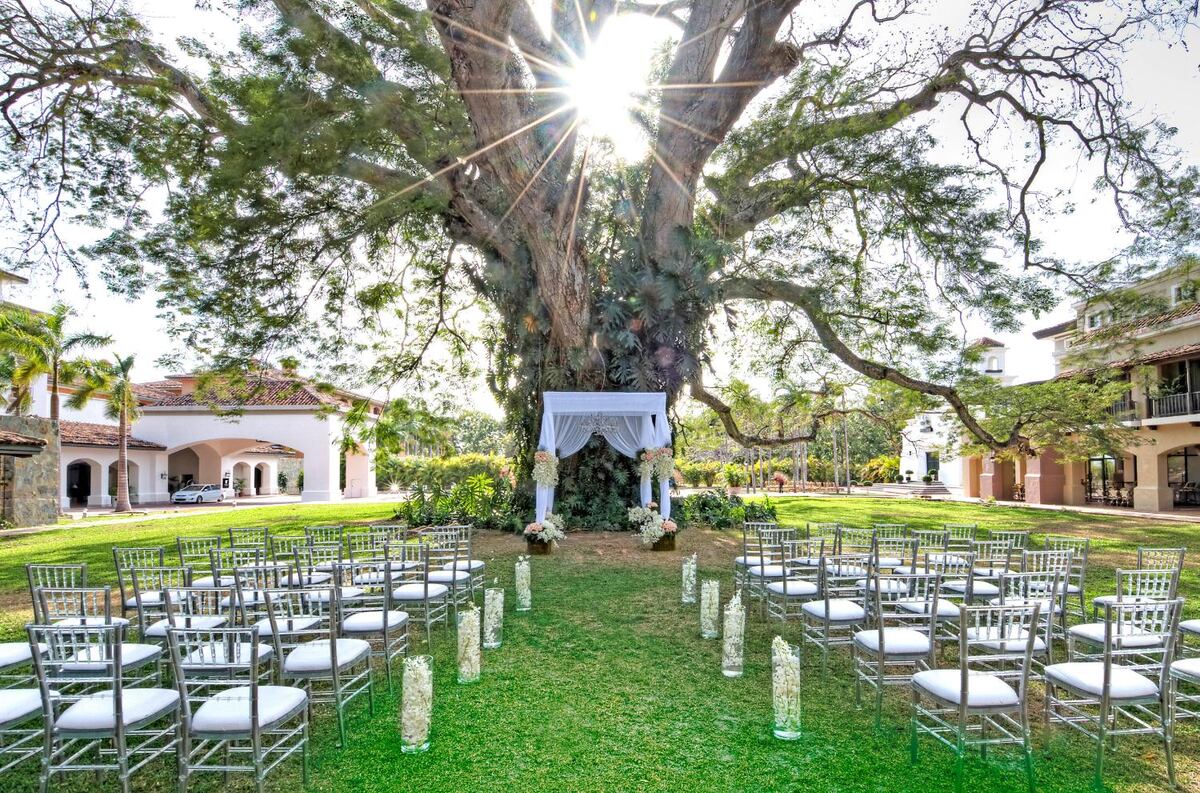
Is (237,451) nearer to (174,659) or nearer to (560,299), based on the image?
(560,299)

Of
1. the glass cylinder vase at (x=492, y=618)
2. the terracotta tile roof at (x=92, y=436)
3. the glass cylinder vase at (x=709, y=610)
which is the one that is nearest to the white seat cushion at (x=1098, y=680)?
the glass cylinder vase at (x=709, y=610)

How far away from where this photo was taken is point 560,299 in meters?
11.8

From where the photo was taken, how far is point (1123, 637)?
4.22 m

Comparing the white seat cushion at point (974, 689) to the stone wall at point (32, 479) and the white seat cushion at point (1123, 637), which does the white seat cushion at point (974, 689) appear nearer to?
the white seat cushion at point (1123, 637)

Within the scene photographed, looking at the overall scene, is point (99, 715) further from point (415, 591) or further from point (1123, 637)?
point (1123, 637)

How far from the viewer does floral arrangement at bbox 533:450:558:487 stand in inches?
431

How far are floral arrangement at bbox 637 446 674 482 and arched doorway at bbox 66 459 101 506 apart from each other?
28.0 metres

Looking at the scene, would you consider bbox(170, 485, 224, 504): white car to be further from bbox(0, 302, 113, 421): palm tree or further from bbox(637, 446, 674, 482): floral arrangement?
bbox(637, 446, 674, 482): floral arrangement

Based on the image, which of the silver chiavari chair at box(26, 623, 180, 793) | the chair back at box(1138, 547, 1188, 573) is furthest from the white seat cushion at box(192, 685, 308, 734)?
the chair back at box(1138, 547, 1188, 573)

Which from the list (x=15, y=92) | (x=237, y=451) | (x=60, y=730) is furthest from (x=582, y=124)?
(x=237, y=451)

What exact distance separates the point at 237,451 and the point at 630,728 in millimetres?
36205

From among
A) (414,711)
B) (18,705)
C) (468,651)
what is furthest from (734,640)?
(18,705)

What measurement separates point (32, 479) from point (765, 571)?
69.9ft

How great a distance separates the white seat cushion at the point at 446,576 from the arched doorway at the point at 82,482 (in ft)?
95.8
